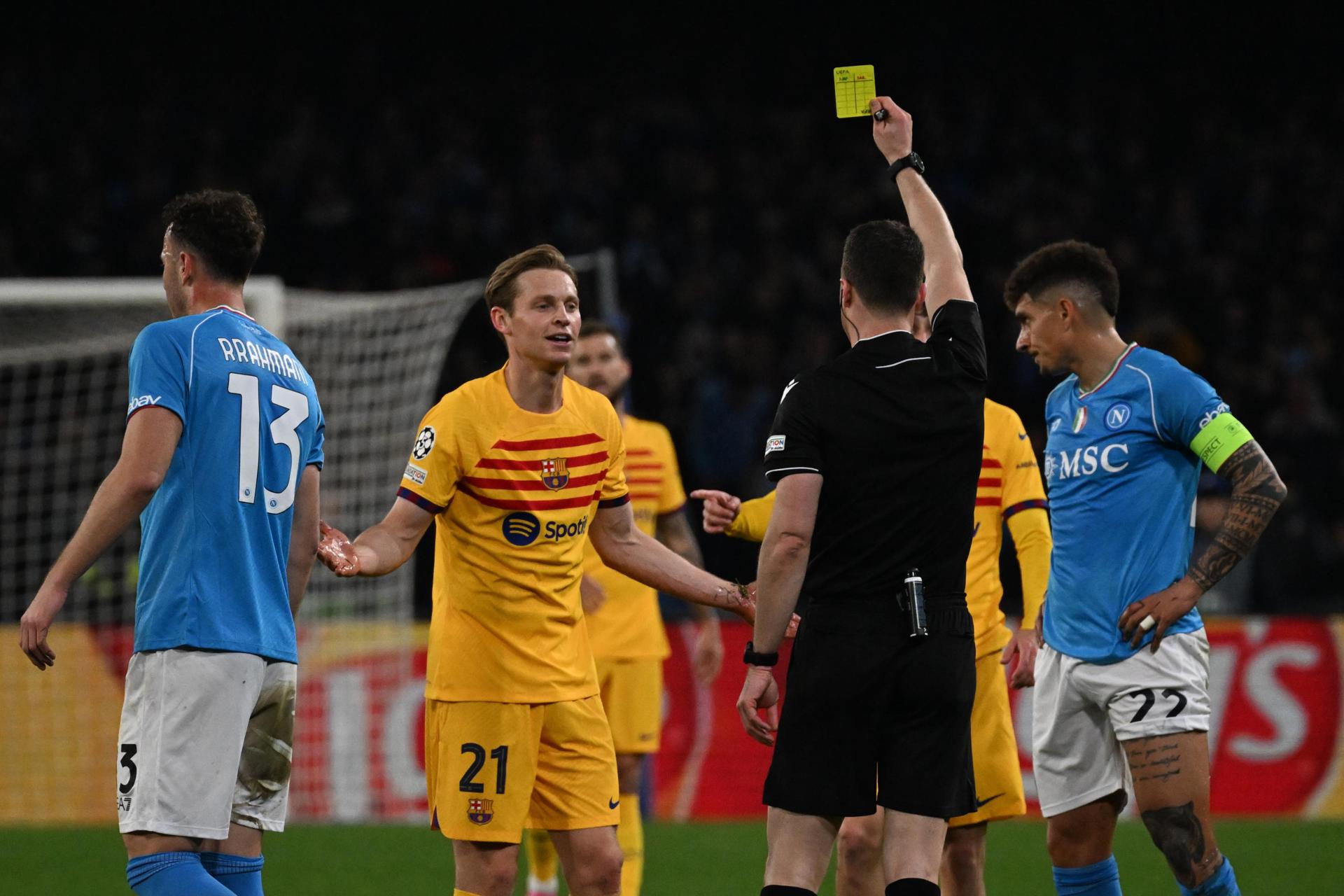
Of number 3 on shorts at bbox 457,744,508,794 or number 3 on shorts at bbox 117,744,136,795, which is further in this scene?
number 3 on shorts at bbox 457,744,508,794

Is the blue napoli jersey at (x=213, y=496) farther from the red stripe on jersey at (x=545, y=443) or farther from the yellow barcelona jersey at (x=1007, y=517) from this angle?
the yellow barcelona jersey at (x=1007, y=517)

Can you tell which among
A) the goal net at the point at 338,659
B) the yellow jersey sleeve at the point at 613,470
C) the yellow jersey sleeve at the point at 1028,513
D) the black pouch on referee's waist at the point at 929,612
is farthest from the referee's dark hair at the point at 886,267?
the goal net at the point at 338,659

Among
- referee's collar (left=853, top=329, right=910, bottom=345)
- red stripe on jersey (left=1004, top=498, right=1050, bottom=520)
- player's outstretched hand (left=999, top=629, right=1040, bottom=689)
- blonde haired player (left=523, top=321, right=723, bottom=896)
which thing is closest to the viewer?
referee's collar (left=853, top=329, right=910, bottom=345)

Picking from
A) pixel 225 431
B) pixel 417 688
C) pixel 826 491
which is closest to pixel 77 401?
pixel 417 688

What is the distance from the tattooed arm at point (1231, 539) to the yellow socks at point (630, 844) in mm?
2476

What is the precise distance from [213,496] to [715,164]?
13.8 meters

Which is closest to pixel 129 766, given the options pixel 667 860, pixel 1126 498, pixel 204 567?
pixel 204 567

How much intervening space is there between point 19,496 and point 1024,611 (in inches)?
355

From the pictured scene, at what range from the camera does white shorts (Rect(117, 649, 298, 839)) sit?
4176 mm

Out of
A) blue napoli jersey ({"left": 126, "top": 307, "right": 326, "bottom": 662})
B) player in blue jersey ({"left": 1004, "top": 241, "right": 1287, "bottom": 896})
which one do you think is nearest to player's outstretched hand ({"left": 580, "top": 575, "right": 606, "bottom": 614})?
player in blue jersey ({"left": 1004, "top": 241, "right": 1287, "bottom": 896})

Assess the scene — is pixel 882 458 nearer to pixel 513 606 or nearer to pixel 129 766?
pixel 513 606

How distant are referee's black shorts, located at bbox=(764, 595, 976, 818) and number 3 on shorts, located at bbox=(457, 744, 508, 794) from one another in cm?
87

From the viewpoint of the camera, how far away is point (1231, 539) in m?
4.87

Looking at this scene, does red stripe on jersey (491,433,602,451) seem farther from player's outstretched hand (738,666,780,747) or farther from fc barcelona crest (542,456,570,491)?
player's outstretched hand (738,666,780,747)
